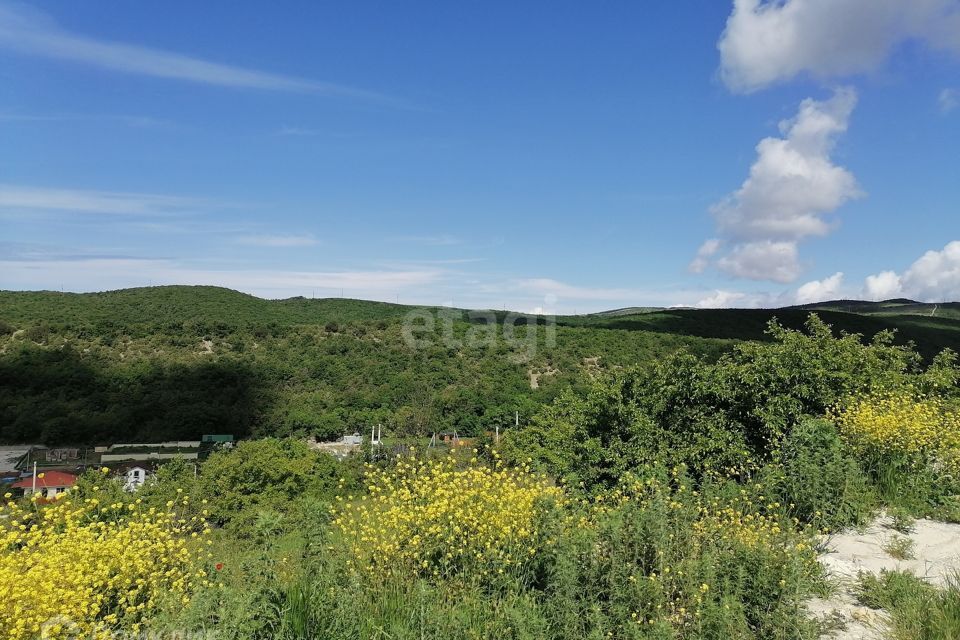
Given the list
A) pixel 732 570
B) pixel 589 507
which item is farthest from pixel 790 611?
pixel 589 507

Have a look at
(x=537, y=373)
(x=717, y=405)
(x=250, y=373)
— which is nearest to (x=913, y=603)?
(x=717, y=405)

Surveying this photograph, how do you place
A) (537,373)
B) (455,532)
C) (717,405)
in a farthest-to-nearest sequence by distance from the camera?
(537,373)
(717,405)
(455,532)

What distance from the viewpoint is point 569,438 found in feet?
30.5

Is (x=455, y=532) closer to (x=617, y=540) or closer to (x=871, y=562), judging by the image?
(x=617, y=540)

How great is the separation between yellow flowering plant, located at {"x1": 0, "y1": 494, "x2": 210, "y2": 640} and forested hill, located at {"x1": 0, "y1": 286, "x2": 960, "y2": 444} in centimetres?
3300

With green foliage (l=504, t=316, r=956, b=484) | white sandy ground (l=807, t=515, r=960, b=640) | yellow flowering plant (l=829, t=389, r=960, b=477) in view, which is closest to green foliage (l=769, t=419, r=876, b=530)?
white sandy ground (l=807, t=515, r=960, b=640)

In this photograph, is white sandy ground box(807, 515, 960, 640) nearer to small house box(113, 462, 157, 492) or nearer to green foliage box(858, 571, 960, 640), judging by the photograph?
green foliage box(858, 571, 960, 640)

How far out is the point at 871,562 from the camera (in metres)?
4.57

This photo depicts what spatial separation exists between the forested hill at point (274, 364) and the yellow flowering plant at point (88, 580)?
3300cm

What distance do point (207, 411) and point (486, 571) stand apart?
1815 inches

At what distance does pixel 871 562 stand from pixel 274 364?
189 ft

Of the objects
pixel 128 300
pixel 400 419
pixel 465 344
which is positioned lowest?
pixel 400 419

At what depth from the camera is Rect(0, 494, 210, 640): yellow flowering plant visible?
379cm

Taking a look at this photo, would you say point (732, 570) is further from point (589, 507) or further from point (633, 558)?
point (589, 507)
